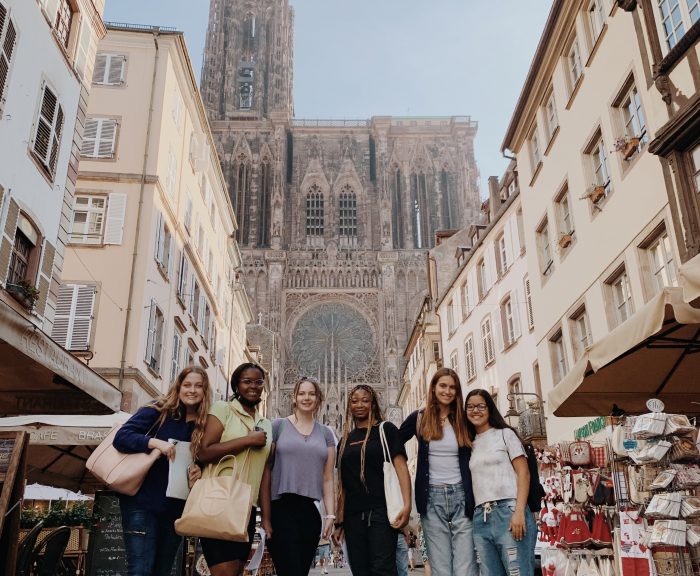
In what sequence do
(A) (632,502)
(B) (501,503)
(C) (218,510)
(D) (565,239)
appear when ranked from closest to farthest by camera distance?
(C) (218,510) < (B) (501,503) < (A) (632,502) < (D) (565,239)

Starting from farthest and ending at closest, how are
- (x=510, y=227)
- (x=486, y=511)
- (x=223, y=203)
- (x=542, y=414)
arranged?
(x=223, y=203)
(x=510, y=227)
(x=542, y=414)
(x=486, y=511)

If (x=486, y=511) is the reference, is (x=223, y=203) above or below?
above

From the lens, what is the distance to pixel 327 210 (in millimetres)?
Result: 57719

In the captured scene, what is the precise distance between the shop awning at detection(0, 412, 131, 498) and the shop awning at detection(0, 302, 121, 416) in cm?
33

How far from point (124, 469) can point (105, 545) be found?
5.01 meters

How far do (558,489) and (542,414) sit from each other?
29.3 feet

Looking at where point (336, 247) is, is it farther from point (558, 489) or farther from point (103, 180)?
point (558, 489)

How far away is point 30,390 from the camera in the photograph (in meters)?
7.25

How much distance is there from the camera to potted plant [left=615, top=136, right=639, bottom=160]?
11.0 metres

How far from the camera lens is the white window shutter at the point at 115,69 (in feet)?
60.6

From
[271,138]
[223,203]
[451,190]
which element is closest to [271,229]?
[271,138]

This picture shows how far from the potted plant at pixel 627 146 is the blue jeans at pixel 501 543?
7.84 metres

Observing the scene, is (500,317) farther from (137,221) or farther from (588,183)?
(137,221)

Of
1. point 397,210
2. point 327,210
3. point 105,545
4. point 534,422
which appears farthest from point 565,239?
point 397,210
